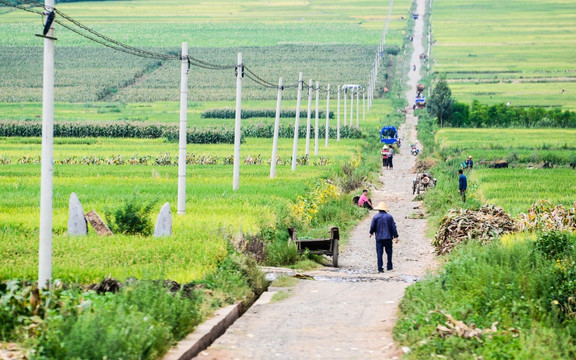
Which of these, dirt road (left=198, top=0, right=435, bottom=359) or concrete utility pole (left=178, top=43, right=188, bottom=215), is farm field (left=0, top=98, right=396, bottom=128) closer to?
concrete utility pole (left=178, top=43, right=188, bottom=215)

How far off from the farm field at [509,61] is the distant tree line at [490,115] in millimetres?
9586

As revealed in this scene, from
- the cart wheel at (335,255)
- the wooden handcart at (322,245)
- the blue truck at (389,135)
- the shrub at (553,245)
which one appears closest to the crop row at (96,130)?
the blue truck at (389,135)

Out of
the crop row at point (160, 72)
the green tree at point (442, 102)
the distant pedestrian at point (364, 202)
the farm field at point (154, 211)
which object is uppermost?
the crop row at point (160, 72)

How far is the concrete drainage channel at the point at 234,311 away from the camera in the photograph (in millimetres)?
12359

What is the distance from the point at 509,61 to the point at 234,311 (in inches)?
5529

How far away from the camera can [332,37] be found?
18362 centimetres

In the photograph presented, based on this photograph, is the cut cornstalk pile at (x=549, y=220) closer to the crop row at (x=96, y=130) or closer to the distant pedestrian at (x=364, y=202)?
the distant pedestrian at (x=364, y=202)

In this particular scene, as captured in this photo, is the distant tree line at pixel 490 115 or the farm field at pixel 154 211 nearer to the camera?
the farm field at pixel 154 211

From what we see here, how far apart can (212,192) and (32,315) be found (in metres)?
19.4

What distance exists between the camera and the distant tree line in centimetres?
8512

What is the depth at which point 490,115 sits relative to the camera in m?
Answer: 88.1

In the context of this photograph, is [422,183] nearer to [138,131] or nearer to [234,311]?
[234,311]

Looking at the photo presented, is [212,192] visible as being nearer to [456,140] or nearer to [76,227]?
[76,227]

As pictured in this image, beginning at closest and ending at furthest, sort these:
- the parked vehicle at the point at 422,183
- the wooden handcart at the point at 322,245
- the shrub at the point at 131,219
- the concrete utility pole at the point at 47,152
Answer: the concrete utility pole at the point at 47,152 → the shrub at the point at 131,219 → the wooden handcart at the point at 322,245 → the parked vehicle at the point at 422,183
